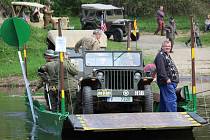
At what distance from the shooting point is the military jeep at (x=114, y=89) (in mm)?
14055

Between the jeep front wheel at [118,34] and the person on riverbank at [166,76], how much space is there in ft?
82.9

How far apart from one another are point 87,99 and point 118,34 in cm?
2592

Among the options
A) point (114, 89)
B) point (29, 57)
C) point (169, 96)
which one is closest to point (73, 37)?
point (29, 57)

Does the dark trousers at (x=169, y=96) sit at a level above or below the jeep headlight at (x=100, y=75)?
below

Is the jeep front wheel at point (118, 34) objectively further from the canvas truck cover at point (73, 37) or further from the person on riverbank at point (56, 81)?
the person on riverbank at point (56, 81)

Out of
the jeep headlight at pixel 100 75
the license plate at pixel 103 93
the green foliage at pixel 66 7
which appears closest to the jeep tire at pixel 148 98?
the license plate at pixel 103 93

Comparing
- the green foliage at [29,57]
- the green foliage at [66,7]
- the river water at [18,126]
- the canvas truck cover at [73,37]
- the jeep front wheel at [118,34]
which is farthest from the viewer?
the green foliage at [66,7]

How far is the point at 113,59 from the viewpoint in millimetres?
14914

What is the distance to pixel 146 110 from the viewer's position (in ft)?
47.4

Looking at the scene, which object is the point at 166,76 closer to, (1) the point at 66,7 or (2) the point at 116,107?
(2) the point at 116,107

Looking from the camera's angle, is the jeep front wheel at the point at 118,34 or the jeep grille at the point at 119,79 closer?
the jeep grille at the point at 119,79

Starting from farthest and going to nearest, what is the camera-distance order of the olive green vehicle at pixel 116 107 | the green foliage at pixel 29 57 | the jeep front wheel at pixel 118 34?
the jeep front wheel at pixel 118 34 → the green foliage at pixel 29 57 → the olive green vehicle at pixel 116 107

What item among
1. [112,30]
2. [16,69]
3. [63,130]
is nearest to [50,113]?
[63,130]

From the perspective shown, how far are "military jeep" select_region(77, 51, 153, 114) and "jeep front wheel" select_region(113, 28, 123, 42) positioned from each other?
80.9 ft
